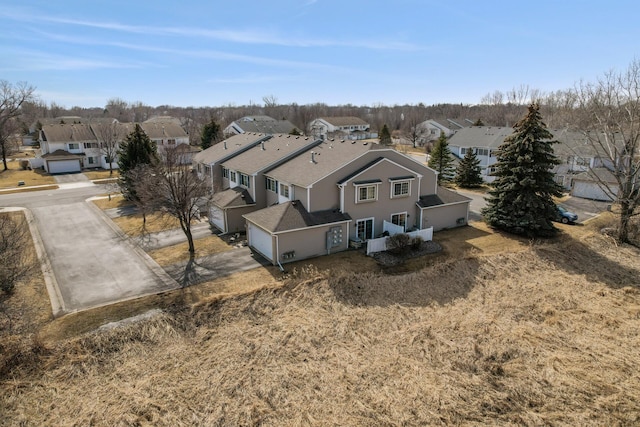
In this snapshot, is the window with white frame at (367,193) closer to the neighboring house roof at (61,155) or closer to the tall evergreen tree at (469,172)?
the tall evergreen tree at (469,172)

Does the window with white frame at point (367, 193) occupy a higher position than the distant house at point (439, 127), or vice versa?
the distant house at point (439, 127)

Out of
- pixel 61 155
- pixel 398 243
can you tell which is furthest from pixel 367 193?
pixel 61 155

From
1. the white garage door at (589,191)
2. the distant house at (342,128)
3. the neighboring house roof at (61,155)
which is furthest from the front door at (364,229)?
the distant house at (342,128)

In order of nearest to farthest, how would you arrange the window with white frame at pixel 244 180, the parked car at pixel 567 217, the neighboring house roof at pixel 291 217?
the neighboring house roof at pixel 291 217
the window with white frame at pixel 244 180
the parked car at pixel 567 217

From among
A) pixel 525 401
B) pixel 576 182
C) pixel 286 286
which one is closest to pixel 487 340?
pixel 525 401

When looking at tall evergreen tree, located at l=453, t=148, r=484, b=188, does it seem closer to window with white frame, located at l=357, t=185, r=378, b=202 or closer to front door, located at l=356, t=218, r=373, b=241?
window with white frame, located at l=357, t=185, r=378, b=202

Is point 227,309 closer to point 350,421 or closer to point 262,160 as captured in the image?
point 350,421

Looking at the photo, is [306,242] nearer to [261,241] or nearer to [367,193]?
[261,241]

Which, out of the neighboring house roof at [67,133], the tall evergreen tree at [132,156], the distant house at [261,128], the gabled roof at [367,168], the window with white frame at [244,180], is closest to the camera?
the gabled roof at [367,168]
